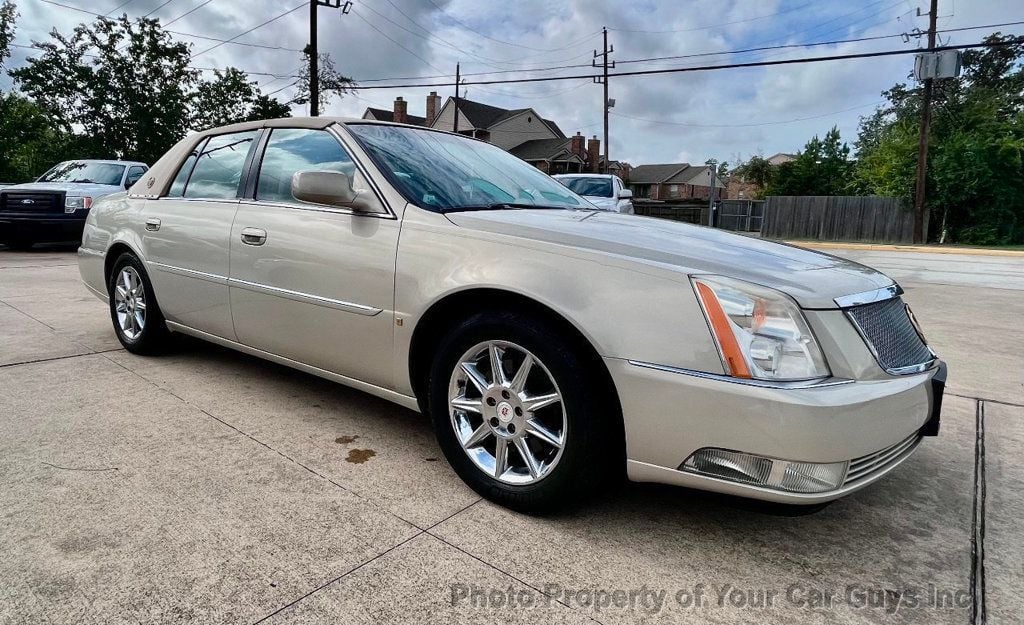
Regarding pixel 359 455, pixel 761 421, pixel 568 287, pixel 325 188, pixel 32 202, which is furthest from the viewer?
pixel 32 202

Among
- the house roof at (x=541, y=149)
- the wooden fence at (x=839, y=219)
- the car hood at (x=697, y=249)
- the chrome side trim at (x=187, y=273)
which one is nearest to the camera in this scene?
the car hood at (x=697, y=249)

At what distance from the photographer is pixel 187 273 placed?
3.74m

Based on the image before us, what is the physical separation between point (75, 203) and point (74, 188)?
356 millimetres

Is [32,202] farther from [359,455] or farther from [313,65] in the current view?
[313,65]

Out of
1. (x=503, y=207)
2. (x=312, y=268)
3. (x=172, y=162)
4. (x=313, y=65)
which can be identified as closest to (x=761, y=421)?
(x=503, y=207)

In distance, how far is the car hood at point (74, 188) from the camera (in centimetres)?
1114

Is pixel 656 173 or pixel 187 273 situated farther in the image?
pixel 656 173

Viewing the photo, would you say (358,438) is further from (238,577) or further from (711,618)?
(711,618)

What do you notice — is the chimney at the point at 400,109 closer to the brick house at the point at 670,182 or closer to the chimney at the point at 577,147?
the chimney at the point at 577,147

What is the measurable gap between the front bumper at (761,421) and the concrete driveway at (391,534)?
9.1 inches

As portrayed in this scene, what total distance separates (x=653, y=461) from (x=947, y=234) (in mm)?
29001

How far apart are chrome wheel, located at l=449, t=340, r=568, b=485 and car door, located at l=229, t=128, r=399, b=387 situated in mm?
440

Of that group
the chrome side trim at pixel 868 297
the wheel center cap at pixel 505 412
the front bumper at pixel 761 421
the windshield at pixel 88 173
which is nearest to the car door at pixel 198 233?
the wheel center cap at pixel 505 412

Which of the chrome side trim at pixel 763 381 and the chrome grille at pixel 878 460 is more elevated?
the chrome side trim at pixel 763 381
